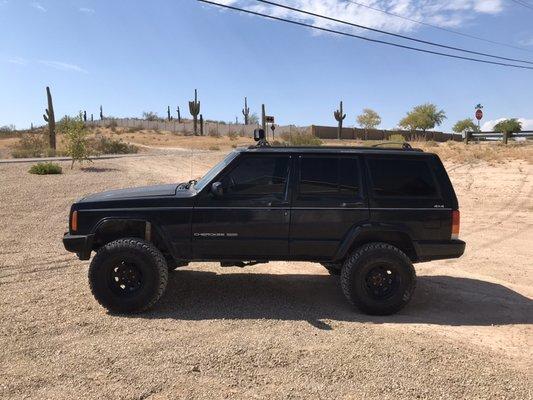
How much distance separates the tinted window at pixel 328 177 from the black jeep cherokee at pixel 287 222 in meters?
0.01

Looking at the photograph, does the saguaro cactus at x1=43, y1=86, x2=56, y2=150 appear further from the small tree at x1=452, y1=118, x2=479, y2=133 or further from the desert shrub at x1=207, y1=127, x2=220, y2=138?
the small tree at x1=452, y1=118, x2=479, y2=133

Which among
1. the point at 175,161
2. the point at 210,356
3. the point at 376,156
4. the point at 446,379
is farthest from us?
the point at 175,161

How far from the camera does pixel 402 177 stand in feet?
19.4

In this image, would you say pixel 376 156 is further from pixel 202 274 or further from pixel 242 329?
pixel 202 274

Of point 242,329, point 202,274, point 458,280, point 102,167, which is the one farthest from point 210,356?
point 102,167

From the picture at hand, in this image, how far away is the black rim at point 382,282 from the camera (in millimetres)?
5770

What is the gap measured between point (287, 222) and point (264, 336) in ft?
4.40

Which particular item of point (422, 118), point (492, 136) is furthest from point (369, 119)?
point (492, 136)

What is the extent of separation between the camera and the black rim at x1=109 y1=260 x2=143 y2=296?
222 inches

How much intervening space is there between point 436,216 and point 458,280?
6.67 feet

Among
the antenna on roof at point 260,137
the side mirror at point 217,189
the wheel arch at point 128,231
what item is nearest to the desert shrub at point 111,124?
the antenna on roof at point 260,137

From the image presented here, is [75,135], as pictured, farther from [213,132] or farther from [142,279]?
[213,132]

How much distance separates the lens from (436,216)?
5820 millimetres

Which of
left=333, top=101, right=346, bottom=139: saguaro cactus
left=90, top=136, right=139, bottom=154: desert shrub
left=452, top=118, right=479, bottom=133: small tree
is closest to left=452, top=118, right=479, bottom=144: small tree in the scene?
left=452, top=118, right=479, bottom=133: small tree
